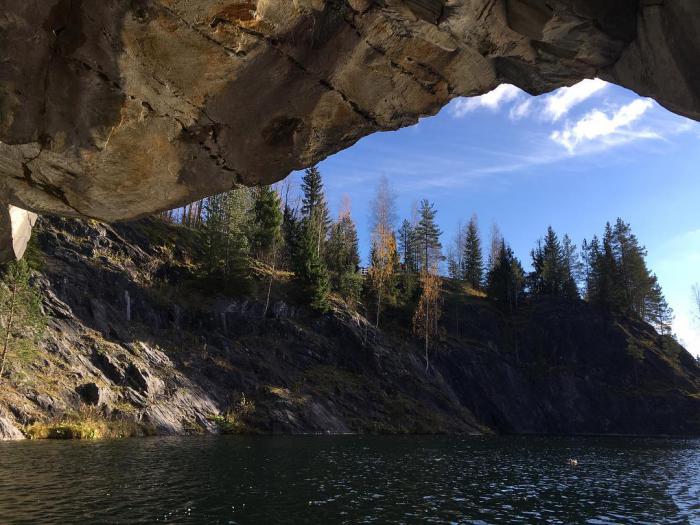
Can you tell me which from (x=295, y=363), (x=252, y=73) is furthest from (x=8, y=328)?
(x=252, y=73)

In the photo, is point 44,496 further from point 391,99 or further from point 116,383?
point 116,383

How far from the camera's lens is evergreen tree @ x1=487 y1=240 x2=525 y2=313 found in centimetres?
8312

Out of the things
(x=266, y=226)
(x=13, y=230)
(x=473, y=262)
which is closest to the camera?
(x=13, y=230)

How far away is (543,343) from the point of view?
76312mm

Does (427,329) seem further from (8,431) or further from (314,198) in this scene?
(8,431)

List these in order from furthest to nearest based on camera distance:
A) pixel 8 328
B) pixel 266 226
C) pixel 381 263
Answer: pixel 381 263, pixel 266 226, pixel 8 328

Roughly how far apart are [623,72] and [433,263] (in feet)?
238

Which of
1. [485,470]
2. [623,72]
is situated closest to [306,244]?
[485,470]

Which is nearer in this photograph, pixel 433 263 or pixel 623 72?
pixel 623 72

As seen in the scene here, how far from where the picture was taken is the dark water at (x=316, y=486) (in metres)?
14.2

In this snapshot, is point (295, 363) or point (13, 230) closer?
point (13, 230)

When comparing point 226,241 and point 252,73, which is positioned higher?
point 226,241

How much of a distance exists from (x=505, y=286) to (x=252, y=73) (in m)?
A: 77.6

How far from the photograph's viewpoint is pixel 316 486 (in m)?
18.3
